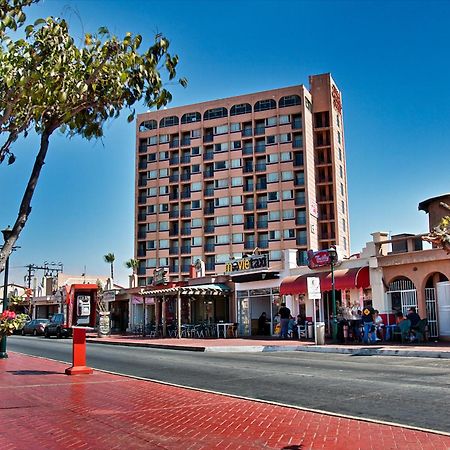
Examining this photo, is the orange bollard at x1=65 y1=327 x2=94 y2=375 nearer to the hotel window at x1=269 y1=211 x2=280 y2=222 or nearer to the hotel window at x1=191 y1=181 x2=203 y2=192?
the hotel window at x1=269 y1=211 x2=280 y2=222

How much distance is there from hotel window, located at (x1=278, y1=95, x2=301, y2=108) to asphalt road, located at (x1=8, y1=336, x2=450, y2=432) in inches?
2376

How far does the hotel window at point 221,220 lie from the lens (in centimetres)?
7869

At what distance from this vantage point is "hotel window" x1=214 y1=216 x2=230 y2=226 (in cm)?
7869

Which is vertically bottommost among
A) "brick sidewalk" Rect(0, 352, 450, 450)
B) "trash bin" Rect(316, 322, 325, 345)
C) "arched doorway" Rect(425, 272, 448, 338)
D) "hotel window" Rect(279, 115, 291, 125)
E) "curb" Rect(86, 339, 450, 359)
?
"brick sidewalk" Rect(0, 352, 450, 450)

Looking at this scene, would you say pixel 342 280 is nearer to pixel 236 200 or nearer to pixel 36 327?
pixel 36 327

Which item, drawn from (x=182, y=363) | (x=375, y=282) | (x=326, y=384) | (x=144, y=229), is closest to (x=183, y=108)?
(x=144, y=229)

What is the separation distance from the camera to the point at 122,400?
10.4m

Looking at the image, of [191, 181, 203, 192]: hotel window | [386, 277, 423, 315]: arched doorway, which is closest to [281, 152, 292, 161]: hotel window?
[191, 181, 203, 192]: hotel window

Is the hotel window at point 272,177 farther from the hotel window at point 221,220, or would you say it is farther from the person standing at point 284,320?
the person standing at point 284,320

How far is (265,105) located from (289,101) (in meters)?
3.65

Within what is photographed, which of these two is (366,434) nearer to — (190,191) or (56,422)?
(56,422)

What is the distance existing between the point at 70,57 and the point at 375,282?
22.1m

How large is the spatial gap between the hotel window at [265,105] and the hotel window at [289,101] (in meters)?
1.08

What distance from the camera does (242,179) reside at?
7862 centimetres
